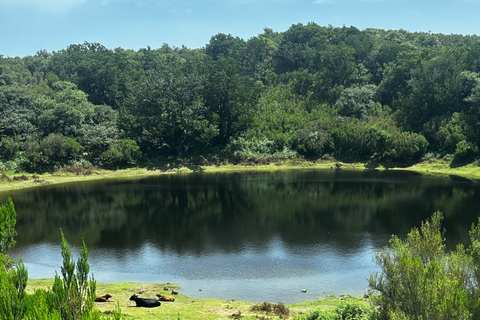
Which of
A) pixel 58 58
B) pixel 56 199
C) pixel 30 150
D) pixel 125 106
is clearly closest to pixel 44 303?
pixel 56 199

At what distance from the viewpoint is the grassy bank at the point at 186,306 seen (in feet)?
87.8

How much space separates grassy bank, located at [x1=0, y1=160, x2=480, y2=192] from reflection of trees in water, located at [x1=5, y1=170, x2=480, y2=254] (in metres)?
6.97

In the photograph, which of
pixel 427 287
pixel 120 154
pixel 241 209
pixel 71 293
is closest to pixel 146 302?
pixel 71 293

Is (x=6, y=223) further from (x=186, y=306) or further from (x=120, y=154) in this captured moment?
(x=120, y=154)

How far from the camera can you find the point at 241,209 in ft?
199

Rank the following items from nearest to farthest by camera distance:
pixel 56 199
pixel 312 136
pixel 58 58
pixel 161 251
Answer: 1. pixel 161 251
2. pixel 56 199
3. pixel 312 136
4. pixel 58 58

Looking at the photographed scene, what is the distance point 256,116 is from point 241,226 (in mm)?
67364

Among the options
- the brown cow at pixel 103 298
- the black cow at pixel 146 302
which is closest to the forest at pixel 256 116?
the brown cow at pixel 103 298

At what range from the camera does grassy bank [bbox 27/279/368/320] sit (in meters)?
26.8

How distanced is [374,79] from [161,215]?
96.1 meters

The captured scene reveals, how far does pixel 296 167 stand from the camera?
333 feet

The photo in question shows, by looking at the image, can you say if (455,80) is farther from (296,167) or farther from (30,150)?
(30,150)

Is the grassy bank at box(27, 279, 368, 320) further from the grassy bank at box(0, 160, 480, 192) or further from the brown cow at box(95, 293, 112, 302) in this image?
the grassy bank at box(0, 160, 480, 192)

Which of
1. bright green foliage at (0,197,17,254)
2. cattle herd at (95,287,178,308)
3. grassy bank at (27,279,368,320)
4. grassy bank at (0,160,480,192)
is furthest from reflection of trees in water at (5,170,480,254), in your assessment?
bright green foliage at (0,197,17,254)
